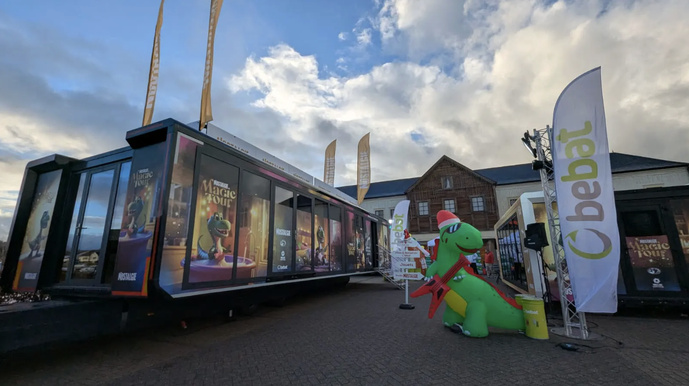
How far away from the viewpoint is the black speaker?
20.2 ft

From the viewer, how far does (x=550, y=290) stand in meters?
7.52

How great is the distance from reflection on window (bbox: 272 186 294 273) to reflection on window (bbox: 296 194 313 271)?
0.34 meters

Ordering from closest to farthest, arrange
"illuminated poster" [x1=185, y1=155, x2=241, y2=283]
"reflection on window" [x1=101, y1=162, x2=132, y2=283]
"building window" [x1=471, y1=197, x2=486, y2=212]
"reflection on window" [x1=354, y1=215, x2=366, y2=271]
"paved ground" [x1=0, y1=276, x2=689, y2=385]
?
"paved ground" [x1=0, y1=276, x2=689, y2=385]
"illuminated poster" [x1=185, y1=155, x2=241, y2=283]
"reflection on window" [x1=101, y1=162, x2=132, y2=283]
"reflection on window" [x1=354, y1=215, x2=366, y2=271]
"building window" [x1=471, y1=197, x2=486, y2=212]

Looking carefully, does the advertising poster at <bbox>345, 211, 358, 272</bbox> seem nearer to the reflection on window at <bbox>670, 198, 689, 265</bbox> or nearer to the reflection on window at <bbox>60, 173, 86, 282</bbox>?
the reflection on window at <bbox>60, 173, 86, 282</bbox>

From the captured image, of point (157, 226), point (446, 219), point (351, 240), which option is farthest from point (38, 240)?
point (351, 240)

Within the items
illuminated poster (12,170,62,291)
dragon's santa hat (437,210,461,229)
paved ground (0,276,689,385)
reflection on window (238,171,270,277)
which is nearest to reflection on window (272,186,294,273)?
reflection on window (238,171,270,277)

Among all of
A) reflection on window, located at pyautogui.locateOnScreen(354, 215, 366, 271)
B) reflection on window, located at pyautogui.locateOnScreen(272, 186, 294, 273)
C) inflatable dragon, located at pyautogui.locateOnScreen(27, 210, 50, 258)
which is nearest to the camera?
inflatable dragon, located at pyautogui.locateOnScreen(27, 210, 50, 258)

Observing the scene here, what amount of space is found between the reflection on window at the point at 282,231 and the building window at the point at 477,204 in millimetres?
22831

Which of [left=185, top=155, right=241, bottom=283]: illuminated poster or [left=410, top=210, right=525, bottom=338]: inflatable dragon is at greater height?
[left=185, top=155, right=241, bottom=283]: illuminated poster

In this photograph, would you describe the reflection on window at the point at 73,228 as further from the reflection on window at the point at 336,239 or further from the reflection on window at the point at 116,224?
the reflection on window at the point at 336,239

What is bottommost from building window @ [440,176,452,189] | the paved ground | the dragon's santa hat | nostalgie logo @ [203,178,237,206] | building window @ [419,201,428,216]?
the paved ground

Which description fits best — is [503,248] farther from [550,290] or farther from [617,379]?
[617,379]

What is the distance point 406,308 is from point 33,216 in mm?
8142

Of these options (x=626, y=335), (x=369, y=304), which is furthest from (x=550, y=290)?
(x=369, y=304)
